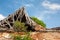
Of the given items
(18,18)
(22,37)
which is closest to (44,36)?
(22,37)

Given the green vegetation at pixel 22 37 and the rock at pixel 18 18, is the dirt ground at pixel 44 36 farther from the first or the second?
the rock at pixel 18 18

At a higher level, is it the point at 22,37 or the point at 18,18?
the point at 18,18

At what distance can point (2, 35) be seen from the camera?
5.55 meters

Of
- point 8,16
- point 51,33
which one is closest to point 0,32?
point 51,33

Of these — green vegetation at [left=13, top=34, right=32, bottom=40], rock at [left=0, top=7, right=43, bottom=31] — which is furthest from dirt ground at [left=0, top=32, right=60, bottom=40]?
rock at [left=0, top=7, right=43, bottom=31]

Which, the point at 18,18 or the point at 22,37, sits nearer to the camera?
the point at 22,37

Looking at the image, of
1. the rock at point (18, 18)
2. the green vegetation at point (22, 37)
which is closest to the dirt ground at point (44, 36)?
the green vegetation at point (22, 37)

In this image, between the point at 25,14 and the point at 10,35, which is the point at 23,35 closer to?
the point at 10,35

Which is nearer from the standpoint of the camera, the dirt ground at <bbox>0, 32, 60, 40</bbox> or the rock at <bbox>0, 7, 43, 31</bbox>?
the dirt ground at <bbox>0, 32, 60, 40</bbox>

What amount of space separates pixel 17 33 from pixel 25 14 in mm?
8196

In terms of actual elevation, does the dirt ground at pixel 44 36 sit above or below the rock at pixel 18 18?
below

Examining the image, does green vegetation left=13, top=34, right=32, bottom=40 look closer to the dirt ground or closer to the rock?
the dirt ground

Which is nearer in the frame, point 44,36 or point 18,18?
point 44,36

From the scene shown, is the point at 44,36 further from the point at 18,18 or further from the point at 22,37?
the point at 18,18
